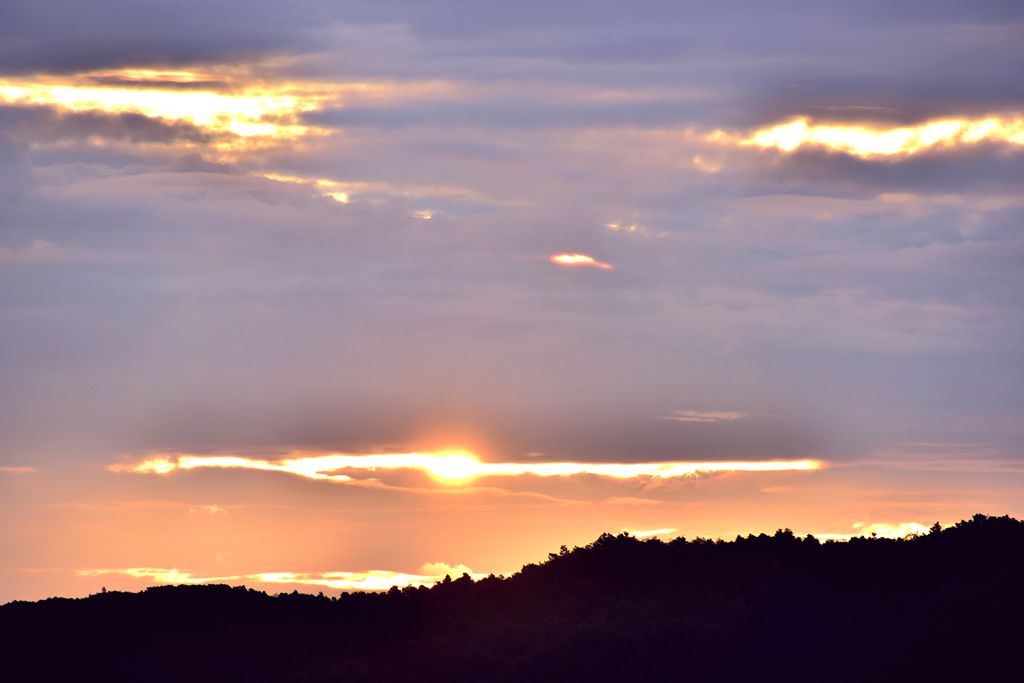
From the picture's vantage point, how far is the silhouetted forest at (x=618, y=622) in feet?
214

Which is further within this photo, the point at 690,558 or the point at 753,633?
the point at 690,558

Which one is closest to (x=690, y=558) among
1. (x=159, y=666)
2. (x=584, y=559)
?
(x=584, y=559)

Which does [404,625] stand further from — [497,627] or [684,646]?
[684,646]

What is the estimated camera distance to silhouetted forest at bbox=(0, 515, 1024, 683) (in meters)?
→ 65.2

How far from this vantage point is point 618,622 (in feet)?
219

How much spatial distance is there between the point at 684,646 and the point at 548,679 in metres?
5.48

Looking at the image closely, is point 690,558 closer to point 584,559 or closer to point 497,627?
point 584,559

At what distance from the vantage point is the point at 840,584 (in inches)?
2739

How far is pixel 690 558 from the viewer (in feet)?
234

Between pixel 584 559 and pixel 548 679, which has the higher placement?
pixel 584 559

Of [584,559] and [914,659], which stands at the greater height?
[584,559]

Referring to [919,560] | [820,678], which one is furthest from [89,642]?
[919,560]

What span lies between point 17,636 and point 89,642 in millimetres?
3101

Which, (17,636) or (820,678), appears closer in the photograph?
(820,678)
